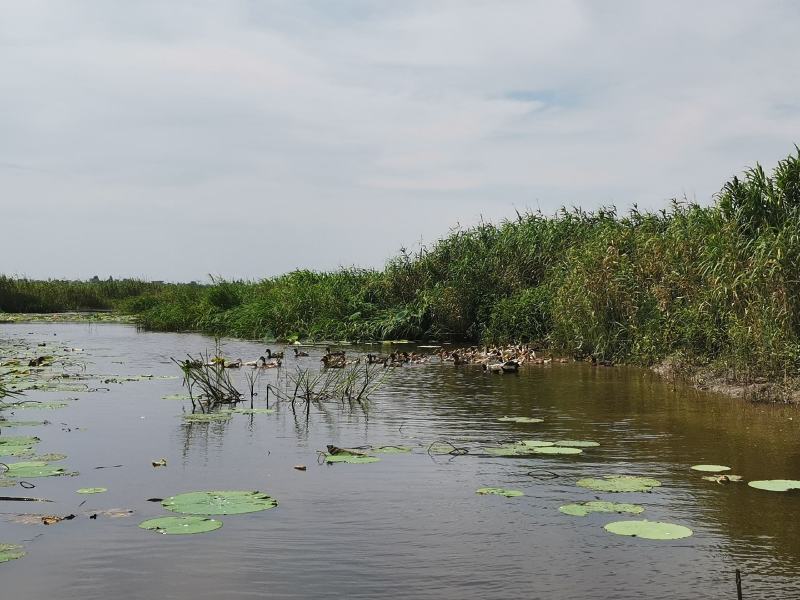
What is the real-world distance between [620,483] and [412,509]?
65.3 inches

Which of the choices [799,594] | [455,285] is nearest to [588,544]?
[799,594]

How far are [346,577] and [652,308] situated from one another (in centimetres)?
1162

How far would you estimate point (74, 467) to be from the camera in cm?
701

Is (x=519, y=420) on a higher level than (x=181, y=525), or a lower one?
higher

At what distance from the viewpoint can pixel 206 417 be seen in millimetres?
9555

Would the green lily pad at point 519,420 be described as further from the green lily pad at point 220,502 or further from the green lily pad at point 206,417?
the green lily pad at point 220,502

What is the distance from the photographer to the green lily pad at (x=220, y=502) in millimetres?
5598

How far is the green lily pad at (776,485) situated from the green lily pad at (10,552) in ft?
16.4

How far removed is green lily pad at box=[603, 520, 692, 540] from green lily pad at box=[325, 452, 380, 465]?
2.51 metres

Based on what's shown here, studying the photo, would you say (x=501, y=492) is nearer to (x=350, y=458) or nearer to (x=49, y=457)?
(x=350, y=458)

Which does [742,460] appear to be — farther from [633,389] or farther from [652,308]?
[652,308]

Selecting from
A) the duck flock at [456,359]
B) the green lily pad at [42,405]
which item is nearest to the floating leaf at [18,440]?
the green lily pad at [42,405]

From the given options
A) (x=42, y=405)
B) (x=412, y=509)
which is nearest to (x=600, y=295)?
(x=42, y=405)

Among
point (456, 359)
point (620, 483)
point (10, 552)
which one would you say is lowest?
point (10, 552)
